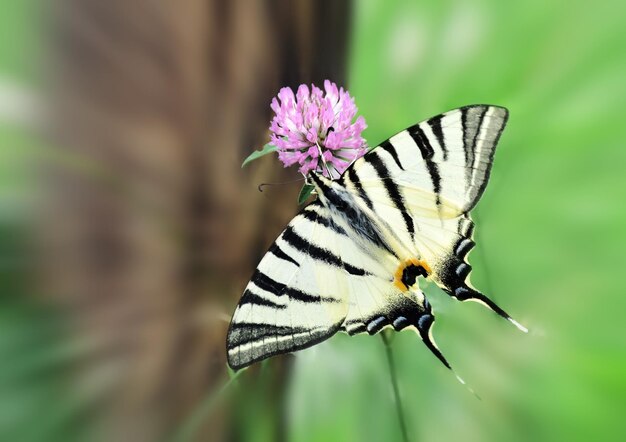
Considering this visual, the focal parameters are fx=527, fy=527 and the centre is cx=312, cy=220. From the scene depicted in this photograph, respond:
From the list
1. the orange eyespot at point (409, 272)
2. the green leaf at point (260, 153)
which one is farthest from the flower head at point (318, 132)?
the orange eyespot at point (409, 272)

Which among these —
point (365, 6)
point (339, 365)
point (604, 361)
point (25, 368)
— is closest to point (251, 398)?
point (339, 365)

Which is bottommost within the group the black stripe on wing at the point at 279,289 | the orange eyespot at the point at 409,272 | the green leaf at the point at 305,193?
the orange eyespot at the point at 409,272

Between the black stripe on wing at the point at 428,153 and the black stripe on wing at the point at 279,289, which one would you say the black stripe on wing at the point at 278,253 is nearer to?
the black stripe on wing at the point at 279,289

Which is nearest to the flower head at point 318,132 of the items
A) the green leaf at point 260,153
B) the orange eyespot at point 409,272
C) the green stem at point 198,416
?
the green leaf at point 260,153

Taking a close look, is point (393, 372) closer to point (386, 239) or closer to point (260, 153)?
point (386, 239)

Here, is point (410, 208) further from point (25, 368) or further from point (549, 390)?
point (25, 368)

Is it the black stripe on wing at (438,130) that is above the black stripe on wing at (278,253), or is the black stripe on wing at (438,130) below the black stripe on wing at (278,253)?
above

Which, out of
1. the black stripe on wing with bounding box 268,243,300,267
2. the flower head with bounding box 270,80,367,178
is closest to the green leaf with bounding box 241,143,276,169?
the flower head with bounding box 270,80,367,178
